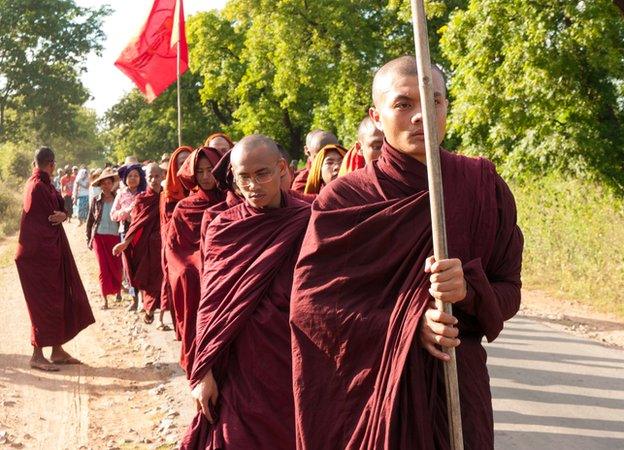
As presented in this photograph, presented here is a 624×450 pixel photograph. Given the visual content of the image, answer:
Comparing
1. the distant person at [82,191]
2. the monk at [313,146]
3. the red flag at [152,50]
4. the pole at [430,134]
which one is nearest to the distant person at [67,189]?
the distant person at [82,191]

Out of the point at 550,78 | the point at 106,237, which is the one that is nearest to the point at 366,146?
the point at 106,237

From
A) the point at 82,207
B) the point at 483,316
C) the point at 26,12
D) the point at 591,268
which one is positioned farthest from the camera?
the point at 26,12

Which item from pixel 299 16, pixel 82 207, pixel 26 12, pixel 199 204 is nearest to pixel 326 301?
pixel 199 204

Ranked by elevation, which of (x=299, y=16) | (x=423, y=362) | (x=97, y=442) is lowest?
(x=97, y=442)

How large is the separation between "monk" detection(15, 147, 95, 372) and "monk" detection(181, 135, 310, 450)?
15.5 ft

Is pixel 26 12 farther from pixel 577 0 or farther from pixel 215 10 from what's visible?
pixel 577 0

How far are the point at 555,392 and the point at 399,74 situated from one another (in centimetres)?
454

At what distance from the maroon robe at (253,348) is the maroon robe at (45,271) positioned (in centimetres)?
478

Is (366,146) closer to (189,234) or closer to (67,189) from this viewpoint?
(189,234)

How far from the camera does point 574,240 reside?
489 inches

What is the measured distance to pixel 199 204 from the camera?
6383 mm

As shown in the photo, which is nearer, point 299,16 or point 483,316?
point 483,316

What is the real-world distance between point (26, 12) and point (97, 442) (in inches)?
1568

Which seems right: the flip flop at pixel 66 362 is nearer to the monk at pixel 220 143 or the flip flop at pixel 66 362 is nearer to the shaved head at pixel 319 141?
the monk at pixel 220 143
